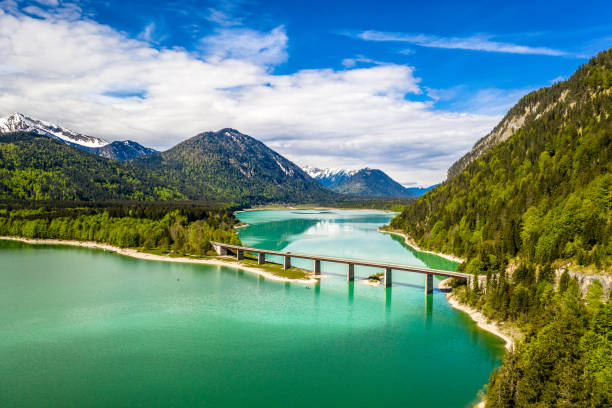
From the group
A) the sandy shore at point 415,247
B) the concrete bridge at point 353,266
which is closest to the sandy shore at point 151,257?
the concrete bridge at point 353,266

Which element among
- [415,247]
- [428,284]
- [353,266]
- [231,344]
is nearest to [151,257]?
[353,266]

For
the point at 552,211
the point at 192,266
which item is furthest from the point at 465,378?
the point at 192,266

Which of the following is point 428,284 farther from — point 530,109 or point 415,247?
point 530,109

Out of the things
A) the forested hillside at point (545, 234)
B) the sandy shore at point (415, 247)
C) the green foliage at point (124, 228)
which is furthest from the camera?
the green foliage at point (124, 228)

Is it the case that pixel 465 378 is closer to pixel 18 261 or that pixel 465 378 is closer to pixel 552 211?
pixel 552 211

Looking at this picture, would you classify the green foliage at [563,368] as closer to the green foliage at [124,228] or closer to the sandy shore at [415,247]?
the sandy shore at [415,247]
